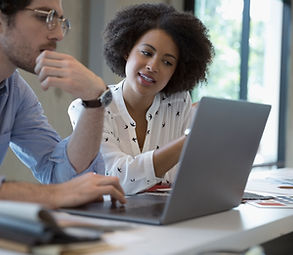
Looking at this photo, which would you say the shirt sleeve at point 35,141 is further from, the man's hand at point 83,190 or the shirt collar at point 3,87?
the man's hand at point 83,190

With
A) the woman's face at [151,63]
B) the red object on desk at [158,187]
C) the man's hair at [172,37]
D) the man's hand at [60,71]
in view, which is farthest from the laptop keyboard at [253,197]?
the man's hair at [172,37]

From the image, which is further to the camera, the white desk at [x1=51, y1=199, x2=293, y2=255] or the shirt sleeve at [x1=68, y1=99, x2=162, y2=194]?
the shirt sleeve at [x1=68, y1=99, x2=162, y2=194]

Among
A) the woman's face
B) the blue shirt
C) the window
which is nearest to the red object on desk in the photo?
the blue shirt

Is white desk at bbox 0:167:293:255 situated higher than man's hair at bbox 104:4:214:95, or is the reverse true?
man's hair at bbox 104:4:214:95

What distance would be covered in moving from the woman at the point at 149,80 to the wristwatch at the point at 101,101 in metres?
0.41

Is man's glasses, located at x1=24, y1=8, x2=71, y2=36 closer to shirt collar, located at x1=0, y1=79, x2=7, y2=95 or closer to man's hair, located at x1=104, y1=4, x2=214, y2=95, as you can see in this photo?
shirt collar, located at x1=0, y1=79, x2=7, y2=95

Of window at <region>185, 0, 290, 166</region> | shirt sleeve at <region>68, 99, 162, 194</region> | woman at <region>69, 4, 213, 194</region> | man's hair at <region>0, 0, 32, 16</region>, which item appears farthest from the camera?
window at <region>185, 0, 290, 166</region>

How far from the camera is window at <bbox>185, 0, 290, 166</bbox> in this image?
5328 mm

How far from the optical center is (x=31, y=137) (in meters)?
1.85

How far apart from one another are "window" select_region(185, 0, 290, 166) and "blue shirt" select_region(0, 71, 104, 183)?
2955mm

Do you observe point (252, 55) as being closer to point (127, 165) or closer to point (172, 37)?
point (172, 37)

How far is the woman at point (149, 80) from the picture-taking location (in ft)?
7.20

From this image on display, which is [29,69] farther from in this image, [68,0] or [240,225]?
[68,0]

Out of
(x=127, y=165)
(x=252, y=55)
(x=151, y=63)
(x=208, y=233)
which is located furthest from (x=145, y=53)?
(x=252, y=55)
